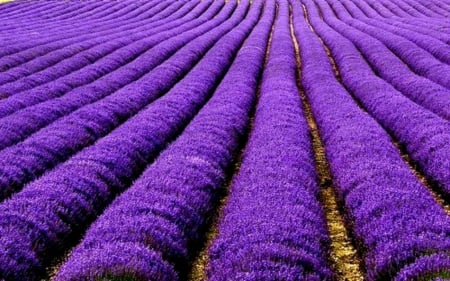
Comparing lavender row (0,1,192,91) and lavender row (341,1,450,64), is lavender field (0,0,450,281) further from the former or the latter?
lavender row (341,1,450,64)

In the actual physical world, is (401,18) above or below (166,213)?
below

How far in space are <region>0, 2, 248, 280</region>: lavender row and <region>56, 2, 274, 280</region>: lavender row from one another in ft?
1.55

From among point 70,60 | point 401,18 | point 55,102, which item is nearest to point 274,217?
point 55,102

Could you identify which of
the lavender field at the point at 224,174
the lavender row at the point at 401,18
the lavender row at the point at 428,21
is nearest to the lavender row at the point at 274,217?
the lavender field at the point at 224,174

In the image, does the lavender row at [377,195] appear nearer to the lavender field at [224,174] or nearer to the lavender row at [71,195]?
the lavender field at [224,174]

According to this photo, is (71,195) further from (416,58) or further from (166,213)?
(416,58)

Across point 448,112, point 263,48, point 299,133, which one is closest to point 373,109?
point 448,112

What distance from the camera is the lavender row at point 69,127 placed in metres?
9.00

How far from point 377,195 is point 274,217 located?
155cm

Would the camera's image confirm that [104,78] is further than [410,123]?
Yes

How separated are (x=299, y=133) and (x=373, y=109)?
3.52 m

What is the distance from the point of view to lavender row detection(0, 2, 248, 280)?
6.14 m

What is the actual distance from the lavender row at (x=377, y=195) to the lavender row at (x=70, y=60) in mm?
8609

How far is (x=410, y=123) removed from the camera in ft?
38.2
